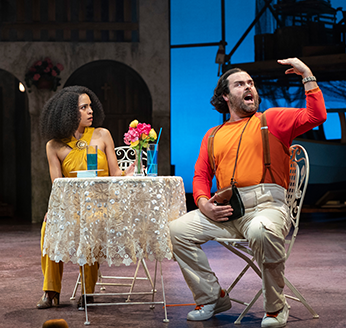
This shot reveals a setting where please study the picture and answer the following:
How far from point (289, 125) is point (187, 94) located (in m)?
9.83

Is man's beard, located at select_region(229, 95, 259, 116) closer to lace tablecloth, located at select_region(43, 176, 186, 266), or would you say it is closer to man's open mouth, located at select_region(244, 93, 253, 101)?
man's open mouth, located at select_region(244, 93, 253, 101)

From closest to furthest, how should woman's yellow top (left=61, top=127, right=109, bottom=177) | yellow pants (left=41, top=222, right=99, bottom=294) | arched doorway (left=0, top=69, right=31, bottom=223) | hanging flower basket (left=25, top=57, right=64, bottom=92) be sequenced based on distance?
yellow pants (left=41, top=222, right=99, bottom=294)
woman's yellow top (left=61, top=127, right=109, bottom=177)
hanging flower basket (left=25, top=57, right=64, bottom=92)
arched doorway (left=0, top=69, right=31, bottom=223)

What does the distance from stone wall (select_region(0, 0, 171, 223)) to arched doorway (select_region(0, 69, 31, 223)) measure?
1.61 meters

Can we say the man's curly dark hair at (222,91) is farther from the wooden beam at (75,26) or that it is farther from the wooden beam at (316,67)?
the wooden beam at (75,26)

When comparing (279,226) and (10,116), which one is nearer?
(279,226)

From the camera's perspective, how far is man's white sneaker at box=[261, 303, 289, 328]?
2203 mm

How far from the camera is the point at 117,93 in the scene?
8.31 metres

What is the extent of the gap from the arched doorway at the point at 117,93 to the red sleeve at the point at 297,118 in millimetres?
5844

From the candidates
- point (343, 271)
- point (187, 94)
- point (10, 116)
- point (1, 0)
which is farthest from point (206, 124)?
point (343, 271)

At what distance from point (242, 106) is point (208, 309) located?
110 cm

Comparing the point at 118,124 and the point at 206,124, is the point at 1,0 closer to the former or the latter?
the point at 118,124

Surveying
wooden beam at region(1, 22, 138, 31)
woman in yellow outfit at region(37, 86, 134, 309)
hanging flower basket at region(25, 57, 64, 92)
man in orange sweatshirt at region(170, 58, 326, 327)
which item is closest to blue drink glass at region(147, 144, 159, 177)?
woman in yellow outfit at region(37, 86, 134, 309)

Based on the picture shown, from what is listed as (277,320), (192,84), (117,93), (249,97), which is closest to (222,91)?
(249,97)

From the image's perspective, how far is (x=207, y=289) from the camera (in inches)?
94.0
